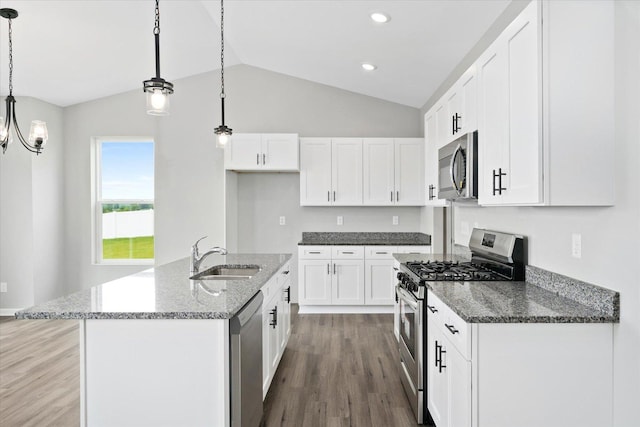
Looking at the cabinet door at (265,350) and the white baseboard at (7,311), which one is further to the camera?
the white baseboard at (7,311)

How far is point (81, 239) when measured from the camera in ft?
19.4

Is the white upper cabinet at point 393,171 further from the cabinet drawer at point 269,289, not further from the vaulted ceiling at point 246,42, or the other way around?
the cabinet drawer at point 269,289

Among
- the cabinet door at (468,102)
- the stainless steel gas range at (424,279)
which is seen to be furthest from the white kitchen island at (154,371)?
the cabinet door at (468,102)

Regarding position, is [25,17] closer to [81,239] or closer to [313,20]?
[313,20]

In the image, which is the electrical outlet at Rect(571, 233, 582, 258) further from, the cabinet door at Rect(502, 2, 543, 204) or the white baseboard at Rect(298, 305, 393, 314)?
the white baseboard at Rect(298, 305, 393, 314)

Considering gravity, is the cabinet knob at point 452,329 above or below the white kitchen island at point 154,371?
above

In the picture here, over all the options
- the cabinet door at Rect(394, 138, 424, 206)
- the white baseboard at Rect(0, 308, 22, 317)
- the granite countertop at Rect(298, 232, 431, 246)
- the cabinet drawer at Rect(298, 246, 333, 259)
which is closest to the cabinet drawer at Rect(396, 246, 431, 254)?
the granite countertop at Rect(298, 232, 431, 246)

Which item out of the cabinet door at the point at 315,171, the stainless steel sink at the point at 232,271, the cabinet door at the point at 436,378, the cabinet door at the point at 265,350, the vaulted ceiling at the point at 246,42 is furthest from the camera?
the cabinet door at the point at 315,171

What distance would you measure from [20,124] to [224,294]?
4601 millimetres

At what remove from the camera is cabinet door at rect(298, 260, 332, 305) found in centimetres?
529

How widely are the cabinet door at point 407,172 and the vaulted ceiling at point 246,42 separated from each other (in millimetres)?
622

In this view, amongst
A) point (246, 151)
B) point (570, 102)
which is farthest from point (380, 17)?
point (246, 151)

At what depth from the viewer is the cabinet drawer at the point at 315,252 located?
17.3 feet

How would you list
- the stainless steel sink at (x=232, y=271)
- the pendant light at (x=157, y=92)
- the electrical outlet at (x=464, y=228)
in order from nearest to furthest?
the pendant light at (x=157, y=92) → the stainless steel sink at (x=232, y=271) → the electrical outlet at (x=464, y=228)
